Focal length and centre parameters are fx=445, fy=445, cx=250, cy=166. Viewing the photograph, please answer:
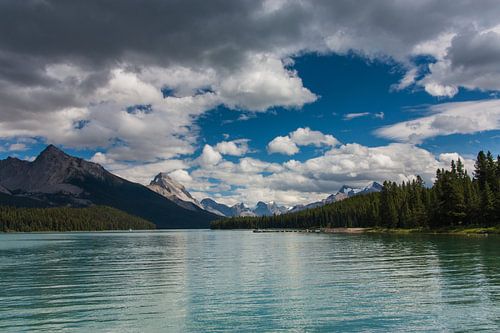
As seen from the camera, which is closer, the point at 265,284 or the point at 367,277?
the point at 265,284

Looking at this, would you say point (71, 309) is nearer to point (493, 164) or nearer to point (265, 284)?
point (265, 284)

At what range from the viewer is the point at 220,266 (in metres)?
68.8

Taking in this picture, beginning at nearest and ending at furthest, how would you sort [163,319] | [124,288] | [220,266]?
[163,319] < [124,288] < [220,266]

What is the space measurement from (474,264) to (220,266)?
119ft

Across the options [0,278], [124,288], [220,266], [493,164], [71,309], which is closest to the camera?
[71,309]

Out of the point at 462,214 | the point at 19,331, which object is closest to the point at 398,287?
the point at 19,331

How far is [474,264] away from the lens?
60.7 metres

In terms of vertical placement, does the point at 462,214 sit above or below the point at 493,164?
below

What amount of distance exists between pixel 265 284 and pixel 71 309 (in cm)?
1994

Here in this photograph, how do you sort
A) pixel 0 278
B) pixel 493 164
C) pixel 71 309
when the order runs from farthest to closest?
pixel 493 164, pixel 0 278, pixel 71 309

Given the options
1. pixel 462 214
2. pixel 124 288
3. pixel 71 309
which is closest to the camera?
pixel 71 309

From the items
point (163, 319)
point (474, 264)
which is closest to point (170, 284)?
point (163, 319)

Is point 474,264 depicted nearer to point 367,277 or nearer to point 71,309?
point 367,277

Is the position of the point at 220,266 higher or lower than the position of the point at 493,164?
lower
